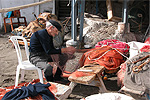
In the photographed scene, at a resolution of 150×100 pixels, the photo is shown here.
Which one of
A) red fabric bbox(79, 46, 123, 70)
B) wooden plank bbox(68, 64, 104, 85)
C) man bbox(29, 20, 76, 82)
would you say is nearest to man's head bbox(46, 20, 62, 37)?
man bbox(29, 20, 76, 82)

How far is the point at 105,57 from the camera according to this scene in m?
3.69

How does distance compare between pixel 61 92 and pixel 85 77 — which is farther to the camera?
pixel 85 77

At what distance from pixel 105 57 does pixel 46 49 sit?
1.46m

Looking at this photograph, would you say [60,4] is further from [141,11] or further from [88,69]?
[88,69]

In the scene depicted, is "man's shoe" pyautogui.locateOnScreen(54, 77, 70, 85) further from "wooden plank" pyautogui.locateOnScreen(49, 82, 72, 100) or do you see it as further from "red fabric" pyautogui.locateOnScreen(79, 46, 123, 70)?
"wooden plank" pyautogui.locateOnScreen(49, 82, 72, 100)

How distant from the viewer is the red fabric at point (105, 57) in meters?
3.58

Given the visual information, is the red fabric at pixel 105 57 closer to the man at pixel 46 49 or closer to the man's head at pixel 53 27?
the man at pixel 46 49

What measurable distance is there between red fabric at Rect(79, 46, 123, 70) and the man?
71 centimetres

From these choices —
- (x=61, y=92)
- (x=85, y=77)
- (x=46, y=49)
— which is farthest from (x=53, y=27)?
(x=61, y=92)

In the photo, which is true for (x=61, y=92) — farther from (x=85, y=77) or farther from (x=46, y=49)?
(x=46, y=49)

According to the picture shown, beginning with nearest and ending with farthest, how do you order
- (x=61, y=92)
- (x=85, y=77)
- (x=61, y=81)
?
(x=61, y=92) → (x=85, y=77) → (x=61, y=81)

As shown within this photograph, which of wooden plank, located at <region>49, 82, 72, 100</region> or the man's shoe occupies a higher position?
wooden plank, located at <region>49, 82, 72, 100</region>

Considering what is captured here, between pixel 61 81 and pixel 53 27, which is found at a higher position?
pixel 53 27

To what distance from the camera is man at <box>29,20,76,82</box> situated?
313 cm
